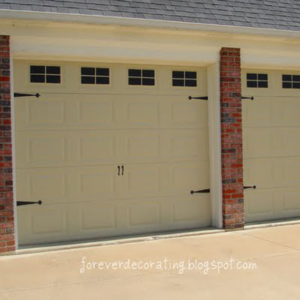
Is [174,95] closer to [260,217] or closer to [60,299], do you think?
[260,217]

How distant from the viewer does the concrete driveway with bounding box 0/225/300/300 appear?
4.65m

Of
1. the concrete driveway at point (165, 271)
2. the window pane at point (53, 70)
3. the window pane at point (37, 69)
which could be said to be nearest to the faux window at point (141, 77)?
the window pane at point (53, 70)

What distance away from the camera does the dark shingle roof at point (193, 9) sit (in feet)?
20.9

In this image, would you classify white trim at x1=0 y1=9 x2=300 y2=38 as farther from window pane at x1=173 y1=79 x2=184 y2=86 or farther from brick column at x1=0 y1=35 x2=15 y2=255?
window pane at x1=173 y1=79 x2=184 y2=86

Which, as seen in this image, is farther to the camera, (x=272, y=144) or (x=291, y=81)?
(x=291, y=81)

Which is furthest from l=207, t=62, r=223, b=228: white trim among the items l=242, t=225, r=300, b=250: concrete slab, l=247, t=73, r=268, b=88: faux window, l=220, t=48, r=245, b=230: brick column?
l=247, t=73, r=268, b=88: faux window

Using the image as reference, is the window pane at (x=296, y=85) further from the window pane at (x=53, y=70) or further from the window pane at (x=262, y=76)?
the window pane at (x=53, y=70)

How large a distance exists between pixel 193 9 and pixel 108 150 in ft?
8.55

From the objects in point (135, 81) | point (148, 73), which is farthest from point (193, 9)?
point (135, 81)

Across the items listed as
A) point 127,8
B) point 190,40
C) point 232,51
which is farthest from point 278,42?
point 127,8

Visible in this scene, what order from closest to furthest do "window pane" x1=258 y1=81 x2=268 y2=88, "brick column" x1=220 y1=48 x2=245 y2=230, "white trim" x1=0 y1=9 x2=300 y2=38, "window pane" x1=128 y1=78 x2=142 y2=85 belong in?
"white trim" x1=0 y1=9 x2=300 y2=38 → "window pane" x1=128 y1=78 x2=142 y2=85 → "brick column" x1=220 y1=48 x2=245 y2=230 → "window pane" x1=258 y1=81 x2=268 y2=88

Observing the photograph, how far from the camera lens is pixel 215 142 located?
740 cm

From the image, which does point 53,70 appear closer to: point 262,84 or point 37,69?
point 37,69

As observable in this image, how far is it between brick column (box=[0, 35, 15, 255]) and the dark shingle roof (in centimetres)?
72
